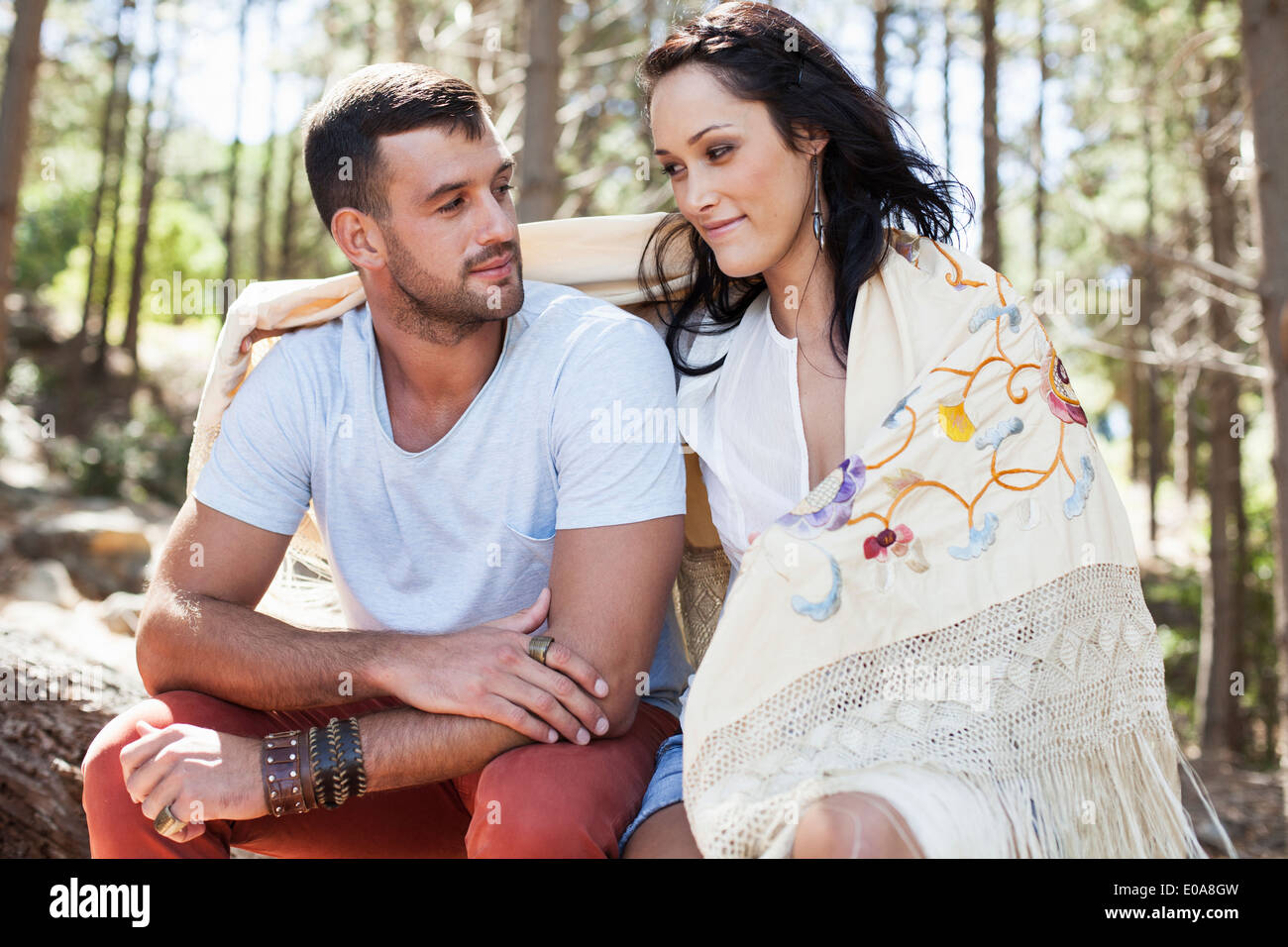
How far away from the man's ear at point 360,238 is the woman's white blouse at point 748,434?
788 mm

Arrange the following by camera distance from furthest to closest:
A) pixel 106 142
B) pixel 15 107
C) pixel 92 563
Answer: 1. pixel 106 142
2. pixel 92 563
3. pixel 15 107

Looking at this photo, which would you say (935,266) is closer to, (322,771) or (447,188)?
(447,188)

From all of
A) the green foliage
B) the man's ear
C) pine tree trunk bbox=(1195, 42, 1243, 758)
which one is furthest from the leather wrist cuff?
the green foliage

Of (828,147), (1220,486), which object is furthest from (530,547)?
(1220,486)

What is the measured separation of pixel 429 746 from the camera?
221cm

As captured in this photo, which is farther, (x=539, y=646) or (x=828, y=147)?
(x=828, y=147)

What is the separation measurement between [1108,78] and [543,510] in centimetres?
1251

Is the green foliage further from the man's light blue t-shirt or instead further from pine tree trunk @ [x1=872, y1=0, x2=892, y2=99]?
the man's light blue t-shirt

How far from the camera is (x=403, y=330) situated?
271 centimetres

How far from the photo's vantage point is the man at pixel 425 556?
219cm

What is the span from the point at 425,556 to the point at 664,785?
768 mm

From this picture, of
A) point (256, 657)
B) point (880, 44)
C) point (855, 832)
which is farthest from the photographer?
point (880, 44)

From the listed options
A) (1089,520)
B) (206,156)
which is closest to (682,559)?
(1089,520)
